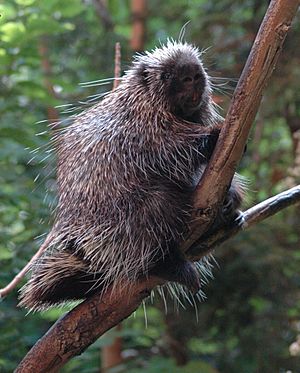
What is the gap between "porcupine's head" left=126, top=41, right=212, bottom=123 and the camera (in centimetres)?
196

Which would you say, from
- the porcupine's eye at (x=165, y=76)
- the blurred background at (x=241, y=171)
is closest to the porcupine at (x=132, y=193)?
the porcupine's eye at (x=165, y=76)

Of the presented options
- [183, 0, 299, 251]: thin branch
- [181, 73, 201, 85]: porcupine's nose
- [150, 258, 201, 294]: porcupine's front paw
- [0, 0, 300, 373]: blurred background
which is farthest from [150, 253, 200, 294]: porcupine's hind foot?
[0, 0, 300, 373]: blurred background

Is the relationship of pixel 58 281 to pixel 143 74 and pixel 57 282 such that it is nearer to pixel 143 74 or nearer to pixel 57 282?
pixel 57 282

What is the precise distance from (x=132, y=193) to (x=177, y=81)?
359mm

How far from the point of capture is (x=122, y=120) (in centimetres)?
197

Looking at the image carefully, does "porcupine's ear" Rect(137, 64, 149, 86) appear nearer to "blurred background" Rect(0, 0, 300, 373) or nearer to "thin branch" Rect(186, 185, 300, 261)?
"blurred background" Rect(0, 0, 300, 373)

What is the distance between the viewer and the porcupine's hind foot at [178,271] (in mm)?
1754

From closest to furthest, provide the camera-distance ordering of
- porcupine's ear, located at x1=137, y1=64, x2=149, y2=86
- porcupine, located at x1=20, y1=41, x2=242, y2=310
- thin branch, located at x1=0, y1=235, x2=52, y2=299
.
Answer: porcupine, located at x1=20, y1=41, x2=242, y2=310, thin branch, located at x1=0, y1=235, x2=52, y2=299, porcupine's ear, located at x1=137, y1=64, x2=149, y2=86

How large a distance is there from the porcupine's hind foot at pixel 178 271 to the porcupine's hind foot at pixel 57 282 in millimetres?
172

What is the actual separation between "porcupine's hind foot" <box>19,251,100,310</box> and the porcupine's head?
497 millimetres

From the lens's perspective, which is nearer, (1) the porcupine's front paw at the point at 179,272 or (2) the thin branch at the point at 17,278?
(1) the porcupine's front paw at the point at 179,272

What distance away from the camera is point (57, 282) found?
1858 millimetres

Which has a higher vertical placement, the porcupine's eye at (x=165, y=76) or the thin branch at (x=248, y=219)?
the porcupine's eye at (x=165, y=76)

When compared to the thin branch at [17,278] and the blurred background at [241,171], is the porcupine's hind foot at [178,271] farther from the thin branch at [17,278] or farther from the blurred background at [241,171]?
the blurred background at [241,171]
